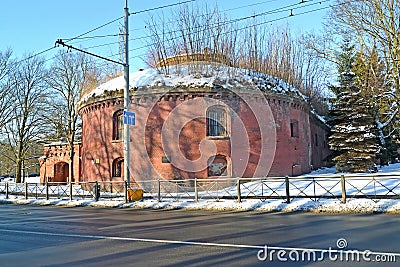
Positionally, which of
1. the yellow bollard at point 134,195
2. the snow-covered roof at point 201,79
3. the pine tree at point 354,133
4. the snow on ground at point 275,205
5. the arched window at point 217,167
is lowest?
the snow on ground at point 275,205

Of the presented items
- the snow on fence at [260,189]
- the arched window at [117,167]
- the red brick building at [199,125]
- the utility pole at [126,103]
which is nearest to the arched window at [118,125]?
the red brick building at [199,125]

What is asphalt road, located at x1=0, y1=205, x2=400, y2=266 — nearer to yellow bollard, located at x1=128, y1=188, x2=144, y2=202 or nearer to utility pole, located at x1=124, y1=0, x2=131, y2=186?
yellow bollard, located at x1=128, y1=188, x2=144, y2=202

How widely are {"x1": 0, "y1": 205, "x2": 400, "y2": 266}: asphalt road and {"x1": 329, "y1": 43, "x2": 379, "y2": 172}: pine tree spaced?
49.0 ft

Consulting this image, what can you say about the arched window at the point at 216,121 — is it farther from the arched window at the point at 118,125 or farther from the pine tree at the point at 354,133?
the pine tree at the point at 354,133

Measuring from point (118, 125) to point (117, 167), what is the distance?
2.81 meters

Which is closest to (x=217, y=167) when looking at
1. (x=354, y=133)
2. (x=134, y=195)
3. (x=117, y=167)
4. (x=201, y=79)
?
(x=201, y=79)

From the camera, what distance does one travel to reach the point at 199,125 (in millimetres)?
22812

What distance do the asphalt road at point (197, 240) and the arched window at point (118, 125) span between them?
12.4m

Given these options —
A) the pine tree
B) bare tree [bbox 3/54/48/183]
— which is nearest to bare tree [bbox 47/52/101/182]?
bare tree [bbox 3/54/48/183]

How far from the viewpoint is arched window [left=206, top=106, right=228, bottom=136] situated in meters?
23.0

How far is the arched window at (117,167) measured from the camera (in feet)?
80.8

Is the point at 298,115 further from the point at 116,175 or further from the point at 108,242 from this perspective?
the point at 108,242

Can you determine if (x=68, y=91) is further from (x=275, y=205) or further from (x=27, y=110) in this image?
(x=275, y=205)

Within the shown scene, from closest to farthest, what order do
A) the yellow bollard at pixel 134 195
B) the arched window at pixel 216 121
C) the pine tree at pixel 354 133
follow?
the yellow bollard at pixel 134 195 → the arched window at pixel 216 121 → the pine tree at pixel 354 133
